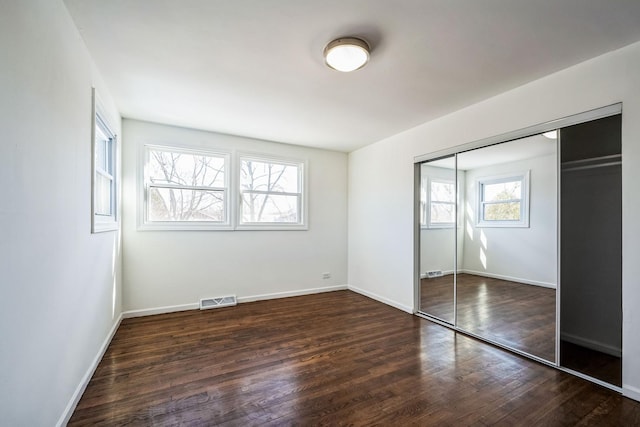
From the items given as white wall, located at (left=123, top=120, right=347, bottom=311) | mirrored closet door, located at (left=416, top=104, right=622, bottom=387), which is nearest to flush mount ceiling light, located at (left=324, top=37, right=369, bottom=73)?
mirrored closet door, located at (left=416, top=104, right=622, bottom=387)

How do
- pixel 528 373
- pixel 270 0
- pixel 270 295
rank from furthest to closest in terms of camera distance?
pixel 270 295 → pixel 528 373 → pixel 270 0

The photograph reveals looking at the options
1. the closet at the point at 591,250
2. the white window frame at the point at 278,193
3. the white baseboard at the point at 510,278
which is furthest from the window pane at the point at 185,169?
the closet at the point at 591,250

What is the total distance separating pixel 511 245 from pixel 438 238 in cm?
86

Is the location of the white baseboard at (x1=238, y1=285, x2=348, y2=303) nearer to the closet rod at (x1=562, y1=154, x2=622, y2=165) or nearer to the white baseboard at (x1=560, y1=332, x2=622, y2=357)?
the white baseboard at (x1=560, y1=332, x2=622, y2=357)

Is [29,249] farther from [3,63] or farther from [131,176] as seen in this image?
[131,176]

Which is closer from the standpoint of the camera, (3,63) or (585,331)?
(3,63)

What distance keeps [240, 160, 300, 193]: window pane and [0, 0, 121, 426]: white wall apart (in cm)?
233

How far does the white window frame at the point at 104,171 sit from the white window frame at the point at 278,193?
1.52 m

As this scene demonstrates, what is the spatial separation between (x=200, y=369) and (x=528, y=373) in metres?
2.75

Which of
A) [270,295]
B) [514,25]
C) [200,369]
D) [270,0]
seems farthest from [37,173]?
[270,295]

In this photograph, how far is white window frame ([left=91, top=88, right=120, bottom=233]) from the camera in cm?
228

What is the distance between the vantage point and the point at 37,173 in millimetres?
1406

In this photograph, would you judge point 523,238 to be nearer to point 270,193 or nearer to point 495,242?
point 495,242

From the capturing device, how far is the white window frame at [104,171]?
7.48 feet
